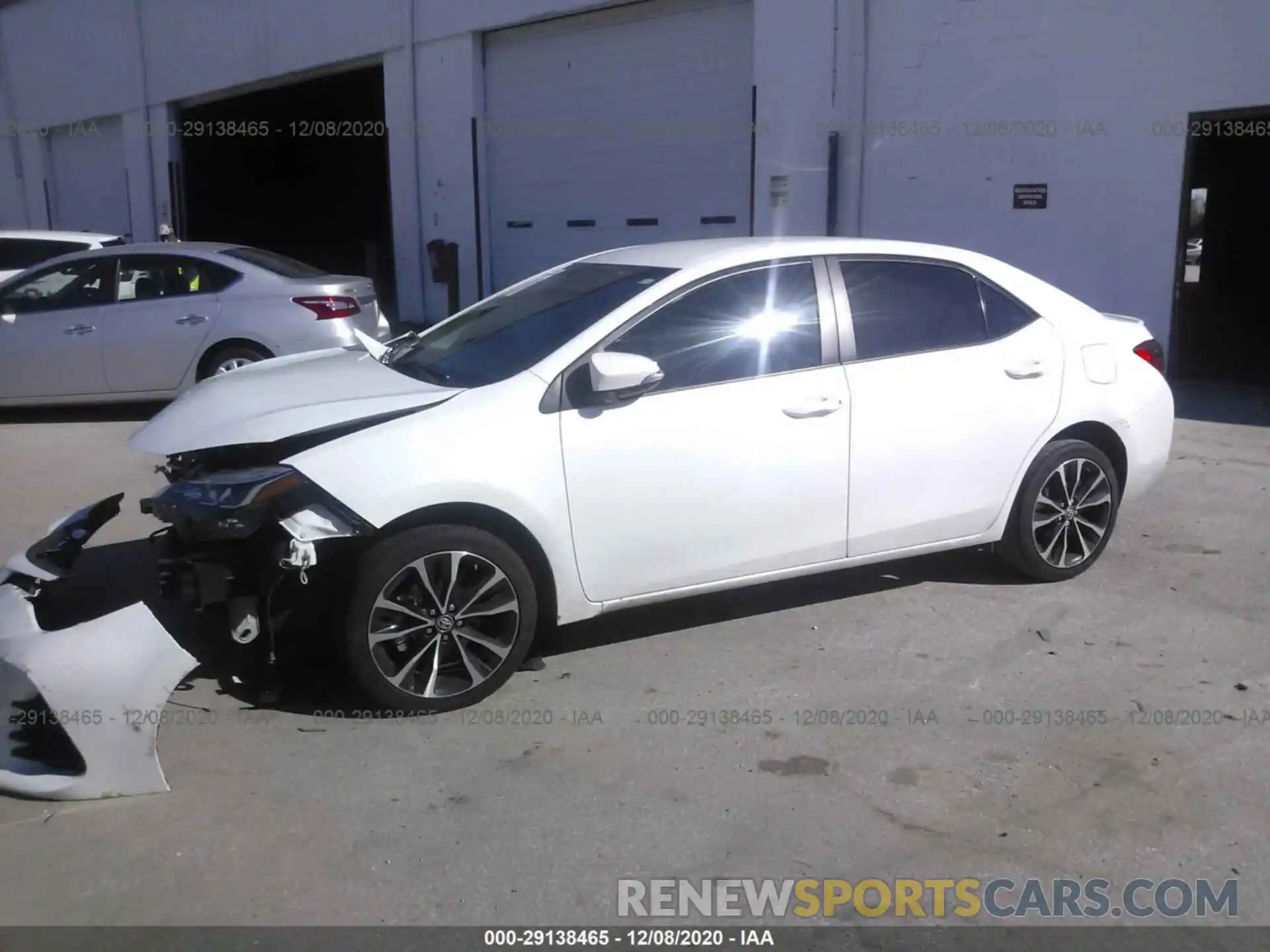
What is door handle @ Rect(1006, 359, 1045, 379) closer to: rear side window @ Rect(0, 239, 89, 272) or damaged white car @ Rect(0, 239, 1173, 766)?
damaged white car @ Rect(0, 239, 1173, 766)

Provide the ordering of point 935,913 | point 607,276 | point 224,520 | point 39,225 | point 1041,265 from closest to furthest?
point 935,913 → point 224,520 → point 607,276 → point 1041,265 → point 39,225

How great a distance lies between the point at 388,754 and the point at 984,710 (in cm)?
220

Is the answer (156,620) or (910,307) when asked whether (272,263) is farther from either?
(156,620)

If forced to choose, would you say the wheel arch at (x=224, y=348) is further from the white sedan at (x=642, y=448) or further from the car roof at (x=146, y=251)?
the white sedan at (x=642, y=448)

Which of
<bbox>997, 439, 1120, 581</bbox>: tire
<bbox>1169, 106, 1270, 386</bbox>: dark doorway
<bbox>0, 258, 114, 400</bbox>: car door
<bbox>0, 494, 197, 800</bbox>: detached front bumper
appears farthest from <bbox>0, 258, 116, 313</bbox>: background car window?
<bbox>1169, 106, 1270, 386</bbox>: dark doorway

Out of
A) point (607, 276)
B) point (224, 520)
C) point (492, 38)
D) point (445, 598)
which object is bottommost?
point (445, 598)

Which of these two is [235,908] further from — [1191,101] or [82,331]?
[1191,101]

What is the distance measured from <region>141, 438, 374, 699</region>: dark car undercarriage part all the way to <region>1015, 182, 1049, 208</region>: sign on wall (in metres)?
8.95

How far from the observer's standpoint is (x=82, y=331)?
9977mm

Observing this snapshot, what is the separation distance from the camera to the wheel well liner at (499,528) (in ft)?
14.0

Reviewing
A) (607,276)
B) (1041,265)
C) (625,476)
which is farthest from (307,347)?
(1041,265)

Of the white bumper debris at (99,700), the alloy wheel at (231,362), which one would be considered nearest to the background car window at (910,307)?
the white bumper debris at (99,700)

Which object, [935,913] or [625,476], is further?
[625,476]

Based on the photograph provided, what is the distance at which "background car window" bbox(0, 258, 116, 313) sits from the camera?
1004 cm
